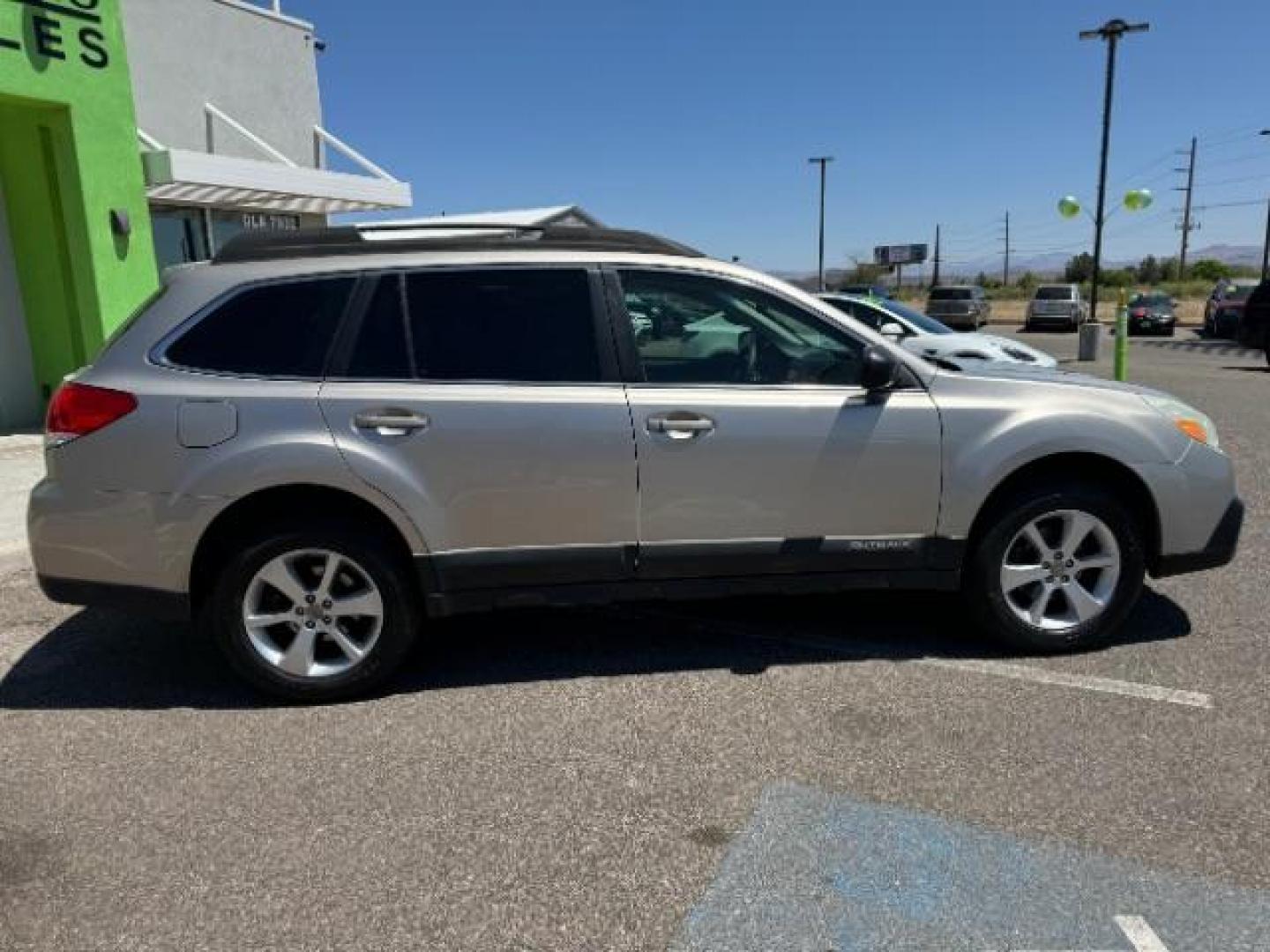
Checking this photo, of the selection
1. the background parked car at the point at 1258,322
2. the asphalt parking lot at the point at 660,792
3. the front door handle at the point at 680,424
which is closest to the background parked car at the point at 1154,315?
the background parked car at the point at 1258,322

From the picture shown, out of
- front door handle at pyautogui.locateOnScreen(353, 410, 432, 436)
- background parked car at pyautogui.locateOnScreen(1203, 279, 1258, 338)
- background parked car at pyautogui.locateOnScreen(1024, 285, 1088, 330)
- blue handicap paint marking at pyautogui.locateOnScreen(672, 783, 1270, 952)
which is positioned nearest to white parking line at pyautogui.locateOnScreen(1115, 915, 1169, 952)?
blue handicap paint marking at pyautogui.locateOnScreen(672, 783, 1270, 952)

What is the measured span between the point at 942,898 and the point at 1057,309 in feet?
117

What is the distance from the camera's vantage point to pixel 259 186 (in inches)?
460

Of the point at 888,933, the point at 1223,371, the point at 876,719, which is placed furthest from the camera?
the point at 1223,371

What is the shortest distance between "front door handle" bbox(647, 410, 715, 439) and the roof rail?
754 mm

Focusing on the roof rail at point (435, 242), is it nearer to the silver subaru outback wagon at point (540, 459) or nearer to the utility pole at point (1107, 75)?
the silver subaru outback wagon at point (540, 459)

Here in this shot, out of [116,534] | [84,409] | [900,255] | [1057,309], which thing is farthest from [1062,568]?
[900,255]

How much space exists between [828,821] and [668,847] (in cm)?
51

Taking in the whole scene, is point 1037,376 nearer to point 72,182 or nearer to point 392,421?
point 392,421

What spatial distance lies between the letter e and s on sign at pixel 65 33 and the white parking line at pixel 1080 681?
30.2 ft

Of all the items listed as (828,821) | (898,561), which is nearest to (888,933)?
(828,821)

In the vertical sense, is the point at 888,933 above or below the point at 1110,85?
below

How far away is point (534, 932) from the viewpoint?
2.48m

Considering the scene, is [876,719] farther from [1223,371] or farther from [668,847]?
[1223,371]
